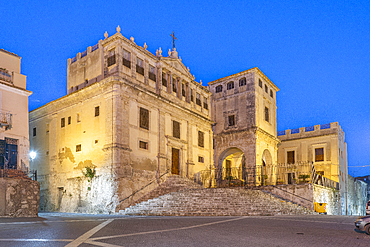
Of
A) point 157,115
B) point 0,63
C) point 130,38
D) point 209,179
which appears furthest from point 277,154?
point 0,63

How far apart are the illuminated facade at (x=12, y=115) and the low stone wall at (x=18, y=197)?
2.71 m

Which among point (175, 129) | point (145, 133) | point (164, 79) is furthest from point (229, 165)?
point (145, 133)

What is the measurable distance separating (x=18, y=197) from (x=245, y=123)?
22.7m

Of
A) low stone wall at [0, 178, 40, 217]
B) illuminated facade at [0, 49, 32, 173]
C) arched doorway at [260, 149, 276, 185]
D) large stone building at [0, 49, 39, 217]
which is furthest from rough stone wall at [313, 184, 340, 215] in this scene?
illuminated facade at [0, 49, 32, 173]

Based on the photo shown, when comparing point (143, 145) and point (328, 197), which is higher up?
point (143, 145)

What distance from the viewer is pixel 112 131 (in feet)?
74.5

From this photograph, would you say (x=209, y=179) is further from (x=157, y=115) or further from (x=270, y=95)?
(x=270, y=95)

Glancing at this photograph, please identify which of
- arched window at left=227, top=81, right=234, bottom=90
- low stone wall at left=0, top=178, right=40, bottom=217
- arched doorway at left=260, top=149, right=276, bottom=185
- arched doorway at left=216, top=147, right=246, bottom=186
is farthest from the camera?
arched window at left=227, top=81, right=234, bottom=90

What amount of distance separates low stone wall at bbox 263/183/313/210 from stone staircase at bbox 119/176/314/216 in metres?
0.87

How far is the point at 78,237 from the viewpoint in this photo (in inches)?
349

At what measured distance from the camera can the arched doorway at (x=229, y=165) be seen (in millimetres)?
33719

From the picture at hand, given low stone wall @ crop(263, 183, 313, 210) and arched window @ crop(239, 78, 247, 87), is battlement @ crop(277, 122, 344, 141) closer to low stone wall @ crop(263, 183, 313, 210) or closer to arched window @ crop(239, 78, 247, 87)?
arched window @ crop(239, 78, 247, 87)

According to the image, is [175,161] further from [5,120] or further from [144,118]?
[5,120]

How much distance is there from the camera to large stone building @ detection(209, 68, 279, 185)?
1292 inches
